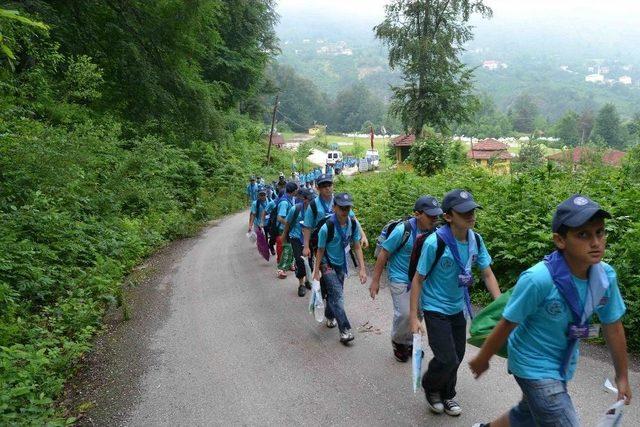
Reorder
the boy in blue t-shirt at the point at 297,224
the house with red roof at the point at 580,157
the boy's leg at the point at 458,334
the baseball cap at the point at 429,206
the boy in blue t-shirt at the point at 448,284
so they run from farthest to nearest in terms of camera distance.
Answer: the house with red roof at the point at 580,157
the boy in blue t-shirt at the point at 297,224
the baseball cap at the point at 429,206
the boy's leg at the point at 458,334
the boy in blue t-shirt at the point at 448,284

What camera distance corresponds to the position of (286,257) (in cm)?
899

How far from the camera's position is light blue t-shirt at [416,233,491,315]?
3.77 m

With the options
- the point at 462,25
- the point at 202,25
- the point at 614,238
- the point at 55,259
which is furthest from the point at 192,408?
the point at 462,25

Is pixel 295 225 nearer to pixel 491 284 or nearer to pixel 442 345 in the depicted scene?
pixel 442 345

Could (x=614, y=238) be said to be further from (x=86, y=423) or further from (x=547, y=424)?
(x=86, y=423)

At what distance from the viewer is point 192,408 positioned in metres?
4.60

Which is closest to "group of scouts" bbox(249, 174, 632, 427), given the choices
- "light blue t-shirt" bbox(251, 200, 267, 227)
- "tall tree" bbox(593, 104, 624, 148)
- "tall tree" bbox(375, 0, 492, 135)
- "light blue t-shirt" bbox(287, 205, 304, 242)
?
"light blue t-shirt" bbox(287, 205, 304, 242)

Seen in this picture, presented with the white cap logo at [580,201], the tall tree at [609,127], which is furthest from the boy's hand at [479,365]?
the tall tree at [609,127]

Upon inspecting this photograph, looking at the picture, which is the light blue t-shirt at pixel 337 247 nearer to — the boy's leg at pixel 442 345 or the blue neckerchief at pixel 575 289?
the boy's leg at pixel 442 345

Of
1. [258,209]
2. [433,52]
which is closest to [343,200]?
[258,209]

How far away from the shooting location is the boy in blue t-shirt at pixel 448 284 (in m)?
3.71

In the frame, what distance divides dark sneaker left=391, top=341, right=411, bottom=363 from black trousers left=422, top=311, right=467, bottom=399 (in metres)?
1.04

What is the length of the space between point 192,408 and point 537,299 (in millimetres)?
3657

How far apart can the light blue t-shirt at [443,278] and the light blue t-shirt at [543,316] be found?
114 cm
